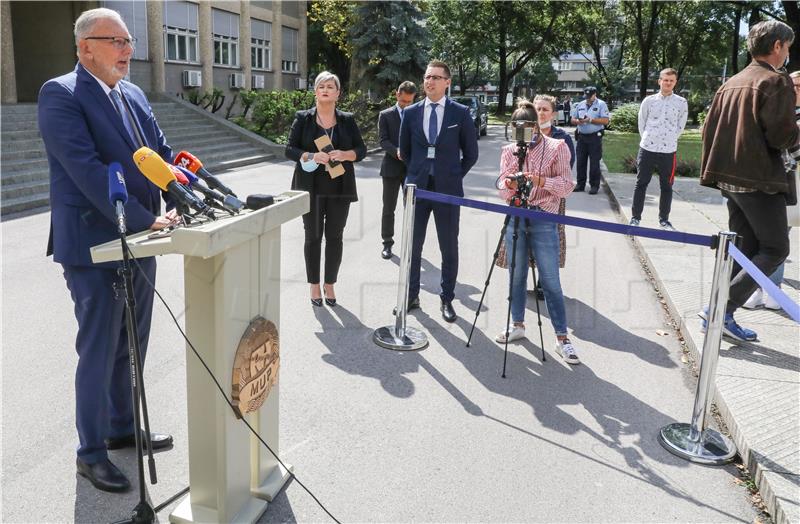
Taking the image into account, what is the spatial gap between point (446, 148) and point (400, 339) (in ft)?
5.89

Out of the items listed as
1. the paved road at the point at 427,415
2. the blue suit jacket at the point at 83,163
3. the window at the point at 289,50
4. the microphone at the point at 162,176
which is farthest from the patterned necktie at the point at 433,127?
the window at the point at 289,50

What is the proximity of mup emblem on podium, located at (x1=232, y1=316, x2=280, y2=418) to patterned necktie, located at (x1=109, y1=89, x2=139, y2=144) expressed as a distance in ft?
3.62

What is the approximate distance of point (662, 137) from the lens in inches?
389

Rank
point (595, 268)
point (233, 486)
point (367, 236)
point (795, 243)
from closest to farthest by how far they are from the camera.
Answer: point (233, 486), point (595, 268), point (795, 243), point (367, 236)

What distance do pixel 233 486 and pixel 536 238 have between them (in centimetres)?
311

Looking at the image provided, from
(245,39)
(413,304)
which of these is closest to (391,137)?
(413,304)

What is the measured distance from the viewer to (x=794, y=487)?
10.9 feet

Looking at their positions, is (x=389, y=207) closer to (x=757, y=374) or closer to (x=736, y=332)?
(x=736, y=332)

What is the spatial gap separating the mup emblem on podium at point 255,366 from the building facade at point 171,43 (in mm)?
18211

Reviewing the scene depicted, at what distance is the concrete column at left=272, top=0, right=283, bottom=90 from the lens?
Result: 3228 cm

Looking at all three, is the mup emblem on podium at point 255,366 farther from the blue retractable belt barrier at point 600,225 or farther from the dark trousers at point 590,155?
the dark trousers at point 590,155

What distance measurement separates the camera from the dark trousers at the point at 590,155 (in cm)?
1369

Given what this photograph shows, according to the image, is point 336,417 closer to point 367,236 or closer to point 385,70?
point 367,236

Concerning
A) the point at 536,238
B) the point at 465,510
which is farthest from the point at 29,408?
the point at 536,238
